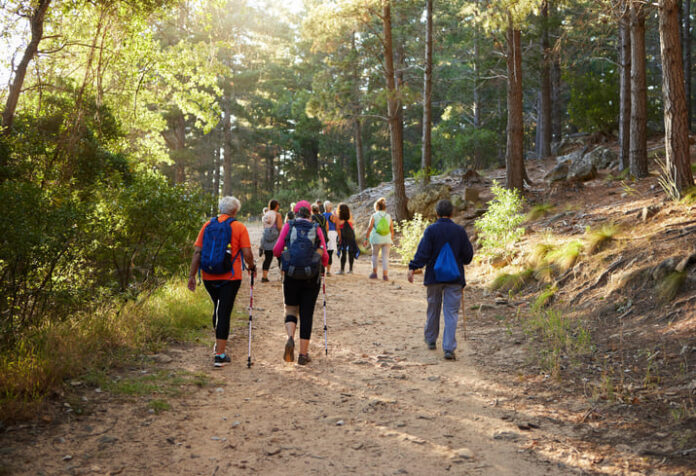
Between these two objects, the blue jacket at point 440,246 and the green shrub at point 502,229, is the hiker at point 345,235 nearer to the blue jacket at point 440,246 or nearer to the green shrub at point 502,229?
the green shrub at point 502,229

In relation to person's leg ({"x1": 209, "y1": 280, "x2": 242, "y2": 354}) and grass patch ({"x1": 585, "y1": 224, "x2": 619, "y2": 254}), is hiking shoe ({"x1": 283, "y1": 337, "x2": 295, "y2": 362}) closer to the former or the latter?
person's leg ({"x1": 209, "y1": 280, "x2": 242, "y2": 354})

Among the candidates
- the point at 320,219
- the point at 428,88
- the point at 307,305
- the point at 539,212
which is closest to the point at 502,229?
the point at 539,212

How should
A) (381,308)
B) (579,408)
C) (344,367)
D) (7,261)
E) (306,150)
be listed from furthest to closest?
(306,150)
(381,308)
(344,367)
(7,261)
(579,408)

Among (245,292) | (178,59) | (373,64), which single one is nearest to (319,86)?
(373,64)

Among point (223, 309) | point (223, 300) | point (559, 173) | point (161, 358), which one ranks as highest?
point (559, 173)

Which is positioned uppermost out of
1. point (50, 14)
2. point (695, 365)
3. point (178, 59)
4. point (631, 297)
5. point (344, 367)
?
point (178, 59)

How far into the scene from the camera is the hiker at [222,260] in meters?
6.17

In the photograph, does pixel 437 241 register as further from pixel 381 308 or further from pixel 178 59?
pixel 178 59

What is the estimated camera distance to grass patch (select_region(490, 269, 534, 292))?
9.96 metres

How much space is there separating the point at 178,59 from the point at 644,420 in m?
13.7

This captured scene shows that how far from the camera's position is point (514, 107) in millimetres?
16484

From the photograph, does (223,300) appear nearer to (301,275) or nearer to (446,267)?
(301,275)

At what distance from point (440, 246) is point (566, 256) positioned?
3.71 meters

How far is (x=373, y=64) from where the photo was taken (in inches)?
855
